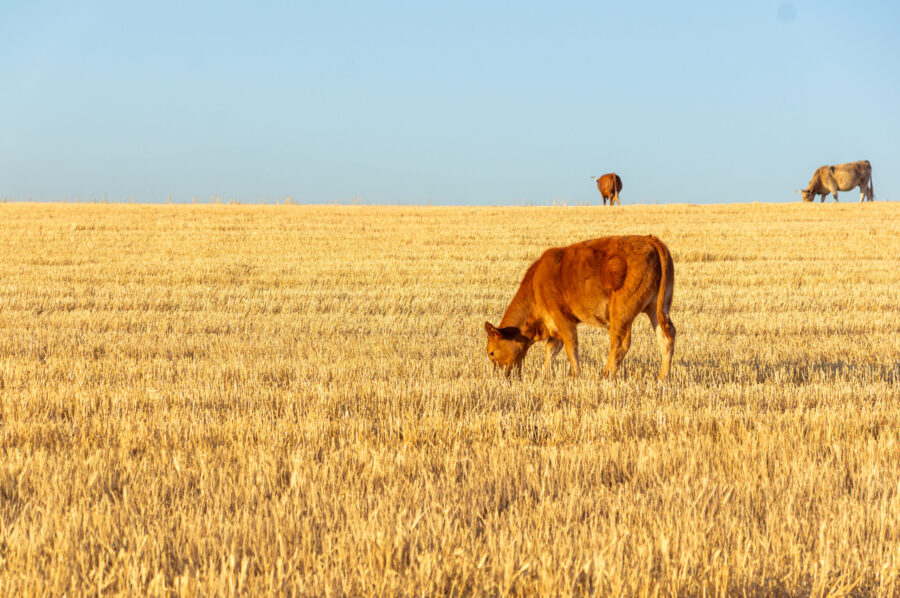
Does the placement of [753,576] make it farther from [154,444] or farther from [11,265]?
[11,265]

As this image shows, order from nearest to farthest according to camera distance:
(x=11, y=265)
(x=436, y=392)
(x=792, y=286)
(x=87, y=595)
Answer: (x=87, y=595) < (x=436, y=392) < (x=792, y=286) < (x=11, y=265)

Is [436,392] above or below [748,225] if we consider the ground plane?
below

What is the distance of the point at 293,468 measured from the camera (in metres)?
4.29

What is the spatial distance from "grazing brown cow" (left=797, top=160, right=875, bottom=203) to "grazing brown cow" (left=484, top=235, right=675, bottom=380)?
43.9 meters

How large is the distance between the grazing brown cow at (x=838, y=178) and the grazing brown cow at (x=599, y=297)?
4389cm

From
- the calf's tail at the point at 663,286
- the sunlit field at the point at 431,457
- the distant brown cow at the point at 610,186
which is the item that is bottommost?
the sunlit field at the point at 431,457

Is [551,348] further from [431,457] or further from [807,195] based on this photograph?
[807,195]

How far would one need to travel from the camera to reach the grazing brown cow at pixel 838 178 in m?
45.9

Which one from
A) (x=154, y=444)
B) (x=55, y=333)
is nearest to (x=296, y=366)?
(x=154, y=444)

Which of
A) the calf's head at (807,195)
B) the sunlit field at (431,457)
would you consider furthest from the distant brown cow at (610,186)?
the sunlit field at (431,457)

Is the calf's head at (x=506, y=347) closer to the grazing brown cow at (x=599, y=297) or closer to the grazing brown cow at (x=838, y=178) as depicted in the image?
the grazing brown cow at (x=599, y=297)

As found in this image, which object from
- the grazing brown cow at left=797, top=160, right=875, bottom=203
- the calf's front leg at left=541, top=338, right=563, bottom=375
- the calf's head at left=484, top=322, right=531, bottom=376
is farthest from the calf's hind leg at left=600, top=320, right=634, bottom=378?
the grazing brown cow at left=797, top=160, right=875, bottom=203

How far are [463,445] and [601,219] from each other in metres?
26.8

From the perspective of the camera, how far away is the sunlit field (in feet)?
9.57
